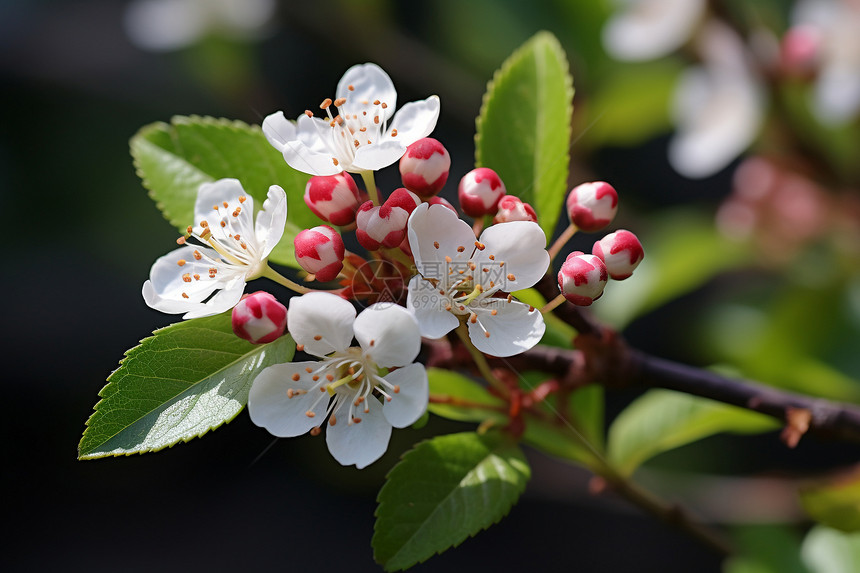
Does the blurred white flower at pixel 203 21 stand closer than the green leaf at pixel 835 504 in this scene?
No

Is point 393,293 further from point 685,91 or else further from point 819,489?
point 685,91

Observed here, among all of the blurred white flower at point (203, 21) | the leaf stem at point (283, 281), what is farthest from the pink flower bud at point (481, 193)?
the blurred white flower at point (203, 21)

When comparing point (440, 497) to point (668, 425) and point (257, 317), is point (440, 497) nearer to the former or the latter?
point (257, 317)

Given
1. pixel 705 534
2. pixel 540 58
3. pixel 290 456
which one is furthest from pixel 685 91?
pixel 290 456

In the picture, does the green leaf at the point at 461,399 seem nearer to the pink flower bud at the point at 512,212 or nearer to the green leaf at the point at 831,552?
the pink flower bud at the point at 512,212

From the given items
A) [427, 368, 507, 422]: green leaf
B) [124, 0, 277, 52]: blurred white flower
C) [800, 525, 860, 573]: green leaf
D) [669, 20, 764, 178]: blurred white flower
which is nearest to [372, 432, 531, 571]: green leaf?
[427, 368, 507, 422]: green leaf

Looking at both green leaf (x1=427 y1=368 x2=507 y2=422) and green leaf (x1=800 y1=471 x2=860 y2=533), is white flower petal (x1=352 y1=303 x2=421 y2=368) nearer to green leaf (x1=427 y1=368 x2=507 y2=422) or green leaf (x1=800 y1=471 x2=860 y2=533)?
green leaf (x1=427 y1=368 x2=507 y2=422)
